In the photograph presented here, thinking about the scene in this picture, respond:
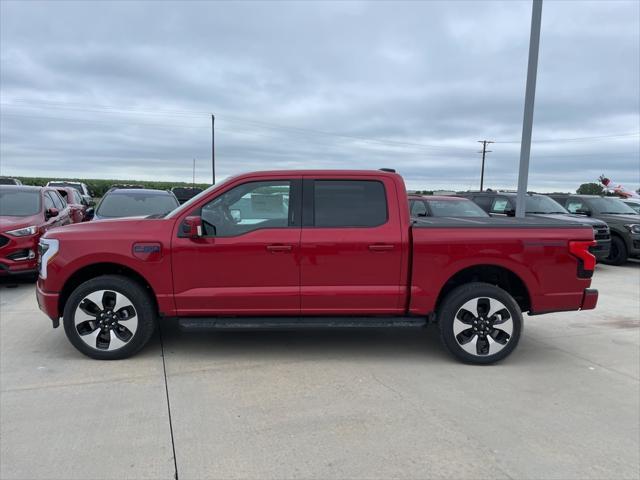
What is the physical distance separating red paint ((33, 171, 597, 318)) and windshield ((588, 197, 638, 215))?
9824 mm

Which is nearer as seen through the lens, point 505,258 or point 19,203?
point 505,258

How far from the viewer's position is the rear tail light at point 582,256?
469 cm

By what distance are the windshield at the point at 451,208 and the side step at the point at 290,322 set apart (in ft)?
18.4

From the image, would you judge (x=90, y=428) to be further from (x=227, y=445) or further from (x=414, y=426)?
(x=414, y=426)

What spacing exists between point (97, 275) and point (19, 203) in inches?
210

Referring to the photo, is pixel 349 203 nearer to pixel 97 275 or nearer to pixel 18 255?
pixel 97 275

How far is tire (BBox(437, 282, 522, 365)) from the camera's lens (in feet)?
15.2

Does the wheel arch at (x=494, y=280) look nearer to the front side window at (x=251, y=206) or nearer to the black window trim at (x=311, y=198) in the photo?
the black window trim at (x=311, y=198)

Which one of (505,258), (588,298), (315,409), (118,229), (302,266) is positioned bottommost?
(315,409)

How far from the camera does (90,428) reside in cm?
337

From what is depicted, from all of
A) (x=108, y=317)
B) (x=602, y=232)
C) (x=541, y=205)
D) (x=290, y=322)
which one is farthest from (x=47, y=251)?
(x=541, y=205)

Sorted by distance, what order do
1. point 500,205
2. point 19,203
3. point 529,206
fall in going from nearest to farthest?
1. point 19,203
2. point 529,206
3. point 500,205

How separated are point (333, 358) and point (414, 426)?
1.50 meters

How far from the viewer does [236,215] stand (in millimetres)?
4711
